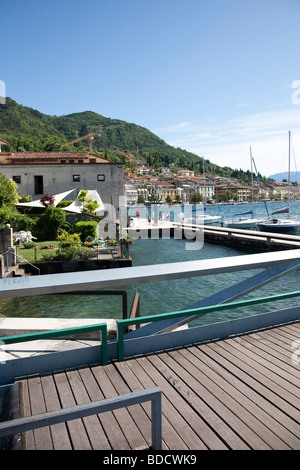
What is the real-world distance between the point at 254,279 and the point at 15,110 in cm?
14373

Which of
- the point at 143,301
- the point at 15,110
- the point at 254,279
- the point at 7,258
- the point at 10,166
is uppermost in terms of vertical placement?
the point at 15,110

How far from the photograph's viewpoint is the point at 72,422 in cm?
250

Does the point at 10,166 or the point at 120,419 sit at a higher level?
the point at 10,166

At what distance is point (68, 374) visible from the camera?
312 cm

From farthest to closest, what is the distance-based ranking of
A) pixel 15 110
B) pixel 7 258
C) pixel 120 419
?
1. pixel 15 110
2. pixel 7 258
3. pixel 120 419

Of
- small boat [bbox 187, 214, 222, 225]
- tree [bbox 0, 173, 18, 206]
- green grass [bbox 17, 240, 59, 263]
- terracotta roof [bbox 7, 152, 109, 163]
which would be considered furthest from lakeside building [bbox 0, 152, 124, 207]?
green grass [bbox 17, 240, 59, 263]

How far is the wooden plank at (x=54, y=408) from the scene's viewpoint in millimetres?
2258

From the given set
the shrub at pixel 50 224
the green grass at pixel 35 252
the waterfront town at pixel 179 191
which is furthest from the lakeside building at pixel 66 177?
the waterfront town at pixel 179 191

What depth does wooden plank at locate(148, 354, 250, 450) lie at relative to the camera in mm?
2332

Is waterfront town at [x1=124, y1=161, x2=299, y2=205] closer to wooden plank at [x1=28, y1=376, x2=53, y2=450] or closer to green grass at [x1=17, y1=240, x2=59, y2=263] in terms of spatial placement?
green grass at [x1=17, y1=240, x2=59, y2=263]

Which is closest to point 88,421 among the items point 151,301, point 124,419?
point 124,419

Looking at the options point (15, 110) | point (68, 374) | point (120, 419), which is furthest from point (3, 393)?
point (15, 110)

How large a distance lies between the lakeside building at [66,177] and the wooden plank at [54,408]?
34.2m
